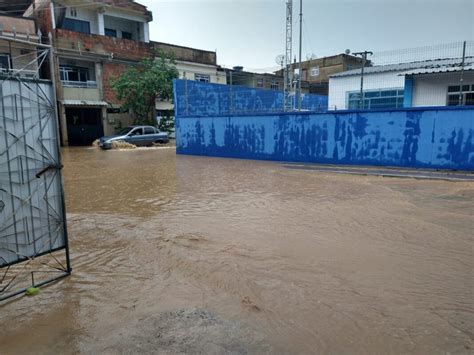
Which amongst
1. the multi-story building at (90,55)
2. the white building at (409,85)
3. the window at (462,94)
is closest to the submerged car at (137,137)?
the multi-story building at (90,55)

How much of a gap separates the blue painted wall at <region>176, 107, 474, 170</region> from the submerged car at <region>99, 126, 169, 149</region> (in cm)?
619

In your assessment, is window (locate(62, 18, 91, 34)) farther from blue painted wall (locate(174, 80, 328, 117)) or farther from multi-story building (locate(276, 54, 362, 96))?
multi-story building (locate(276, 54, 362, 96))

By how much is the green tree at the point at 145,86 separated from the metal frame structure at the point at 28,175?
23725mm

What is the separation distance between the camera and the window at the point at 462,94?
18188mm

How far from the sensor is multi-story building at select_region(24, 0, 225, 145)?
2503 cm

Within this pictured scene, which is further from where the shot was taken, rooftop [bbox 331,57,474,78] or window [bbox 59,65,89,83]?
window [bbox 59,65,89,83]

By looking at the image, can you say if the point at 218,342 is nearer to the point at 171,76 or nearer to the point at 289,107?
the point at 289,107

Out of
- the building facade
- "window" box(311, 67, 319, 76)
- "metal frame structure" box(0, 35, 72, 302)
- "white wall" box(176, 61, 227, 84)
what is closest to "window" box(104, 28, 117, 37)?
"white wall" box(176, 61, 227, 84)

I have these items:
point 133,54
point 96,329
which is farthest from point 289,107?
point 96,329

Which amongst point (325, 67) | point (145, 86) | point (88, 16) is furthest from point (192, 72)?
point (325, 67)

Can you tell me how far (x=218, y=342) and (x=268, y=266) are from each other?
1554mm

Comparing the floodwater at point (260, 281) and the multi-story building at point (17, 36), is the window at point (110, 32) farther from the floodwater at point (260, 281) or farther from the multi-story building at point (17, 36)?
the floodwater at point (260, 281)

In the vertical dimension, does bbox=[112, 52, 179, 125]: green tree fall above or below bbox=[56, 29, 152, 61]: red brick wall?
below

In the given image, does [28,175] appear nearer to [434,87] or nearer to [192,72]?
[434,87]
